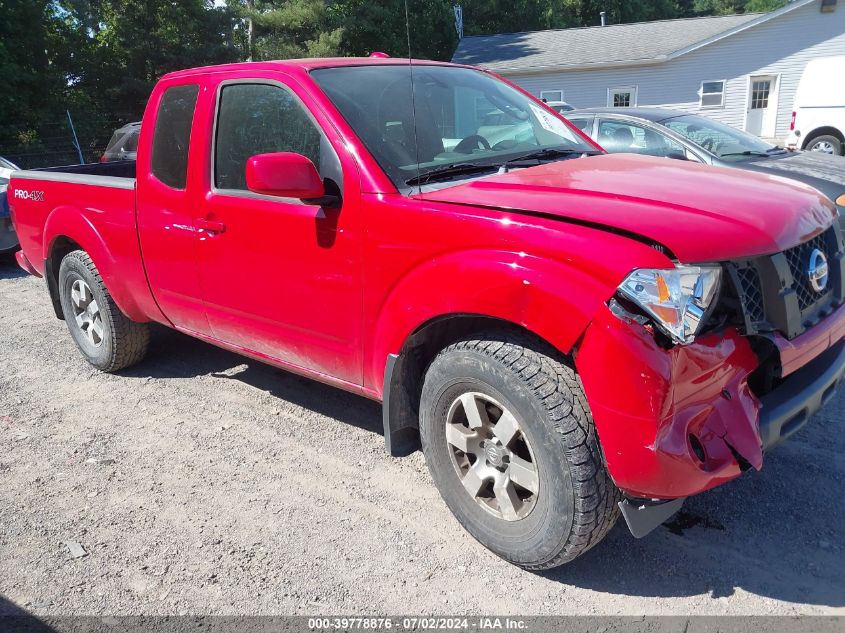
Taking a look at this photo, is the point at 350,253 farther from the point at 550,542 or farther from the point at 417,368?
the point at 550,542

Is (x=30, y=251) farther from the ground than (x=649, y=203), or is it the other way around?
(x=649, y=203)

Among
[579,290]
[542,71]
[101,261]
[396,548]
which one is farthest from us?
[542,71]

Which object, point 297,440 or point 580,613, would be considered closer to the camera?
point 580,613

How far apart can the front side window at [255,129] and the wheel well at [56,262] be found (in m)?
2.05

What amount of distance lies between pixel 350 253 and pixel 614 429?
1.38 m

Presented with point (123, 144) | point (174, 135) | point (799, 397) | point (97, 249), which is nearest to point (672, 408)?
point (799, 397)

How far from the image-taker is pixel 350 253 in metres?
3.09

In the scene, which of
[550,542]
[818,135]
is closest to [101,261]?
[550,542]

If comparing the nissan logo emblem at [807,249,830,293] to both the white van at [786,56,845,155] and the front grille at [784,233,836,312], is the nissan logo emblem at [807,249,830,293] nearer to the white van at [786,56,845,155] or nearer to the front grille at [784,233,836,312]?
the front grille at [784,233,836,312]

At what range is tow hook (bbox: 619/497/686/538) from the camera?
2.44 metres

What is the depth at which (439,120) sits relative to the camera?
11.6 feet

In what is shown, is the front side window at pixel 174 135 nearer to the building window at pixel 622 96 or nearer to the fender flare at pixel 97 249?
the fender flare at pixel 97 249

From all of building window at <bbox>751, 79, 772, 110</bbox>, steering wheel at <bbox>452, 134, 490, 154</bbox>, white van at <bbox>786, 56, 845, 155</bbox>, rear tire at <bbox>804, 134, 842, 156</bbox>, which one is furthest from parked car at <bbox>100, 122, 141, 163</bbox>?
building window at <bbox>751, 79, 772, 110</bbox>

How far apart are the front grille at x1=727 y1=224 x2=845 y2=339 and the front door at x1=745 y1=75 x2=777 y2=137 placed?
86.1ft
